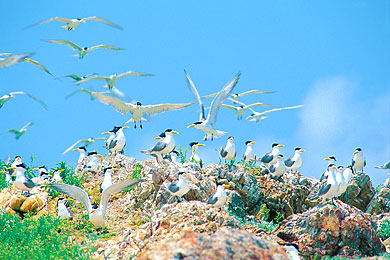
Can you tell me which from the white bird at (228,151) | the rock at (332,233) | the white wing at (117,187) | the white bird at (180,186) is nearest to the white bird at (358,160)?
the white bird at (228,151)

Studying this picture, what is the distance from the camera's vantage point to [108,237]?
10586 mm

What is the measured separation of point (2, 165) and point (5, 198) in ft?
18.3

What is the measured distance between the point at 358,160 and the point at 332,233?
980cm

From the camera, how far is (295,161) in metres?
16.8

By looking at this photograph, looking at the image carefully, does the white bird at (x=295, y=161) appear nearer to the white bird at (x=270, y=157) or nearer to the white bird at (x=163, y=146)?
the white bird at (x=270, y=157)

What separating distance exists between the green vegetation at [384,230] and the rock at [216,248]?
933 cm

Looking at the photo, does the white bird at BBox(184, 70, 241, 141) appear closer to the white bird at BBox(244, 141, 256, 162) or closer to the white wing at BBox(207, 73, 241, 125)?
the white wing at BBox(207, 73, 241, 125)

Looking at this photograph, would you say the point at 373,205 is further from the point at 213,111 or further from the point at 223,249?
the point at 223,249

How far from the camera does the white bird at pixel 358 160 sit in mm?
18047

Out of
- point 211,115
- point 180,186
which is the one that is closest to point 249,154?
point 211,115

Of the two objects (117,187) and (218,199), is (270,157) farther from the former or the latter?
(117,187)

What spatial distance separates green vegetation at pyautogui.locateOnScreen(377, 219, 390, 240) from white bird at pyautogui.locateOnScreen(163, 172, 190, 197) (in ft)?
20.9

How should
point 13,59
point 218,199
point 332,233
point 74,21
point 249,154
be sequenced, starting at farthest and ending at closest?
point 74,21 < point 249,154 < point 13,59 < point 218,199 < point 332,233

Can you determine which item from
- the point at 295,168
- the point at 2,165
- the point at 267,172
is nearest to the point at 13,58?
the point at 2,165
